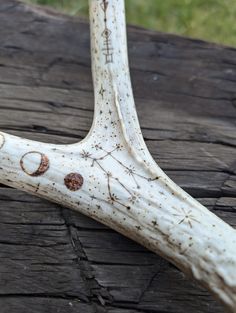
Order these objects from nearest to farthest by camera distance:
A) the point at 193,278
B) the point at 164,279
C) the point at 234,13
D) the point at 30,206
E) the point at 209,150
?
the point at 193,278, the point at 164,279, the point at 30,206, the point at 209,150, the point at 234,13

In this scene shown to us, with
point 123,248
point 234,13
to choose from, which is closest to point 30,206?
point 123,248

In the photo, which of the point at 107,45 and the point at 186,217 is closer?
the point at 186,217

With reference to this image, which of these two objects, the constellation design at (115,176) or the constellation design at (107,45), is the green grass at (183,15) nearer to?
the constellation design at (107,45)

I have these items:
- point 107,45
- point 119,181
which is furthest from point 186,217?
point 107,45

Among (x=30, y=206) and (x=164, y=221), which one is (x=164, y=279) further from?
(x=30, y=206)

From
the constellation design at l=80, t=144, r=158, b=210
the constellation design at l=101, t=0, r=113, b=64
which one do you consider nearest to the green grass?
the constellation design at l=101, t=0, r=113, b=64

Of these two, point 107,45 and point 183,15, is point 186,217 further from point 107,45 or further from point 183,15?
point 183,15
